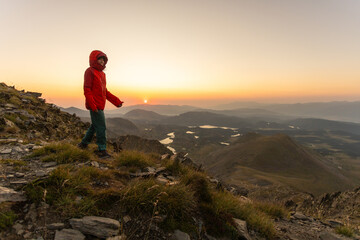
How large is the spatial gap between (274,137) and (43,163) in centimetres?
13342

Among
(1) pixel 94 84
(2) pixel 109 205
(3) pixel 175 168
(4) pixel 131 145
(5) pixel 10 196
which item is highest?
(1) pixel 94 84

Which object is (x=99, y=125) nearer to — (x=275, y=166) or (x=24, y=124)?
(x=24, y=124)

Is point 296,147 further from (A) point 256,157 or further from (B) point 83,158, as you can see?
(B) point 83,158

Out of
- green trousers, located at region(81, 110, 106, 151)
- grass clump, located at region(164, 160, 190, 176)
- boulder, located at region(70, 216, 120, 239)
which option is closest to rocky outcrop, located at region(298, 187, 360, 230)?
grass clump, located at region(164, 160, 190, 176)

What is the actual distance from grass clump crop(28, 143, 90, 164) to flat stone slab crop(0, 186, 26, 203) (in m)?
1.78

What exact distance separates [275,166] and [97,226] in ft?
340

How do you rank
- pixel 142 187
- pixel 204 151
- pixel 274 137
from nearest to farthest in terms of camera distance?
pixel 142 187 < pixel 274 137 < pixel 204 151

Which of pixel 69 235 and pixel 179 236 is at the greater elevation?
pixel 69 235

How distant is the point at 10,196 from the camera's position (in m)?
2.56

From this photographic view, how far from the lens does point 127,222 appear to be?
281 cm

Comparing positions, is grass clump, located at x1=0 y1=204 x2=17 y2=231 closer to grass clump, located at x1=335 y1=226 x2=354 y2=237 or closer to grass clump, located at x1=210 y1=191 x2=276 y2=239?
grass clump, located at x1=210 y1=191 x2=276 y2=239

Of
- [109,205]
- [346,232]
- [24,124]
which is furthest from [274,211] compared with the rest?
[24,124]

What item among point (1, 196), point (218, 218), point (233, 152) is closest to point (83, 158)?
point (1, 196)

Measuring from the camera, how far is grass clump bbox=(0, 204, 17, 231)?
2120 millimetres
